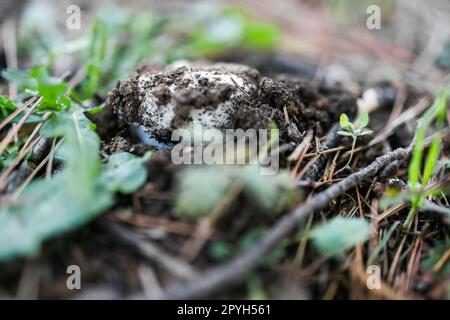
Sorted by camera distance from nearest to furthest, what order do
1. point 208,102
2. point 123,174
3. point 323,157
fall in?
1. point 123,174
2. point 208,102
3. point 323,157

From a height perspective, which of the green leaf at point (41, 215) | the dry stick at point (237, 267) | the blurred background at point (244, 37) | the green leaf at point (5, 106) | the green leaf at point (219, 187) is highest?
the blurred background at point (244, 37)

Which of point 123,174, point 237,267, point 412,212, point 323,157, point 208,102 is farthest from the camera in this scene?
point 323,157

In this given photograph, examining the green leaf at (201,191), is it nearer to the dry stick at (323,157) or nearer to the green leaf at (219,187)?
the green leaf at (219,187)

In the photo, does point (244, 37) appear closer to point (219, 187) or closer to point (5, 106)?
point (5, 106)

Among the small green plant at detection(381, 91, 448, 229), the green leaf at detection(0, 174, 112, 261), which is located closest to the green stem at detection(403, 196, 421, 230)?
the small green plant at detection(381, 91, 448, 229)

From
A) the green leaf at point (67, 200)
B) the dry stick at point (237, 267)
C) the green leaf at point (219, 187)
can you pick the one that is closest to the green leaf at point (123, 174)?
the green leaf at point (67, 200)

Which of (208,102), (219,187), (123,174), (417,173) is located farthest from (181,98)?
(417,173)

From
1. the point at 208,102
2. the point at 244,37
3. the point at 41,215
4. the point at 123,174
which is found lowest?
the point at 41,215
